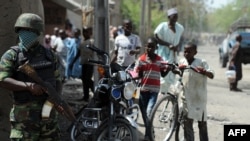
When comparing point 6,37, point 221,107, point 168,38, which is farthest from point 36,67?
point 221,107

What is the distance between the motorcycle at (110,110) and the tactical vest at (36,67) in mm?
1423

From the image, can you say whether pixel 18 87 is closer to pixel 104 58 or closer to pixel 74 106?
pixel 104 58

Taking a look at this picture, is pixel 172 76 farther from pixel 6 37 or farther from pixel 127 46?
pixel 6 37

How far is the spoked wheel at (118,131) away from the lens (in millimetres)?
5305

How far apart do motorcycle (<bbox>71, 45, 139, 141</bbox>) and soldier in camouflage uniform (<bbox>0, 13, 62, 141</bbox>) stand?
1341mm

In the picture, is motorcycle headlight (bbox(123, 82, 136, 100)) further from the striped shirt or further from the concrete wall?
the concrete wall

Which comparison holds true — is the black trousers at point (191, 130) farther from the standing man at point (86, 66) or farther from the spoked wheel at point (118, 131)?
the standing man at point (86, 66)

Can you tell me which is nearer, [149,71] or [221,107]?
[149,71]

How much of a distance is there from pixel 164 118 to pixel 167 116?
0.20 feet

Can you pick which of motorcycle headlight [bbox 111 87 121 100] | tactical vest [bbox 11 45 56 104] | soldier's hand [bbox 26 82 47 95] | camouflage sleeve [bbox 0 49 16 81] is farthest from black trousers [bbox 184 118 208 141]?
camouflage sleeve [bbox 0 49 16 81]

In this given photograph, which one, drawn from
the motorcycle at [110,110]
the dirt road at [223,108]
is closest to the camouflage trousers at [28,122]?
the motorcycle at [110,110]

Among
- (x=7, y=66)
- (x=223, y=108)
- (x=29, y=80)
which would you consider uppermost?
(x=7, y=66)

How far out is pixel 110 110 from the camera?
17.7 feet

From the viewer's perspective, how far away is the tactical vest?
12.1 ft
